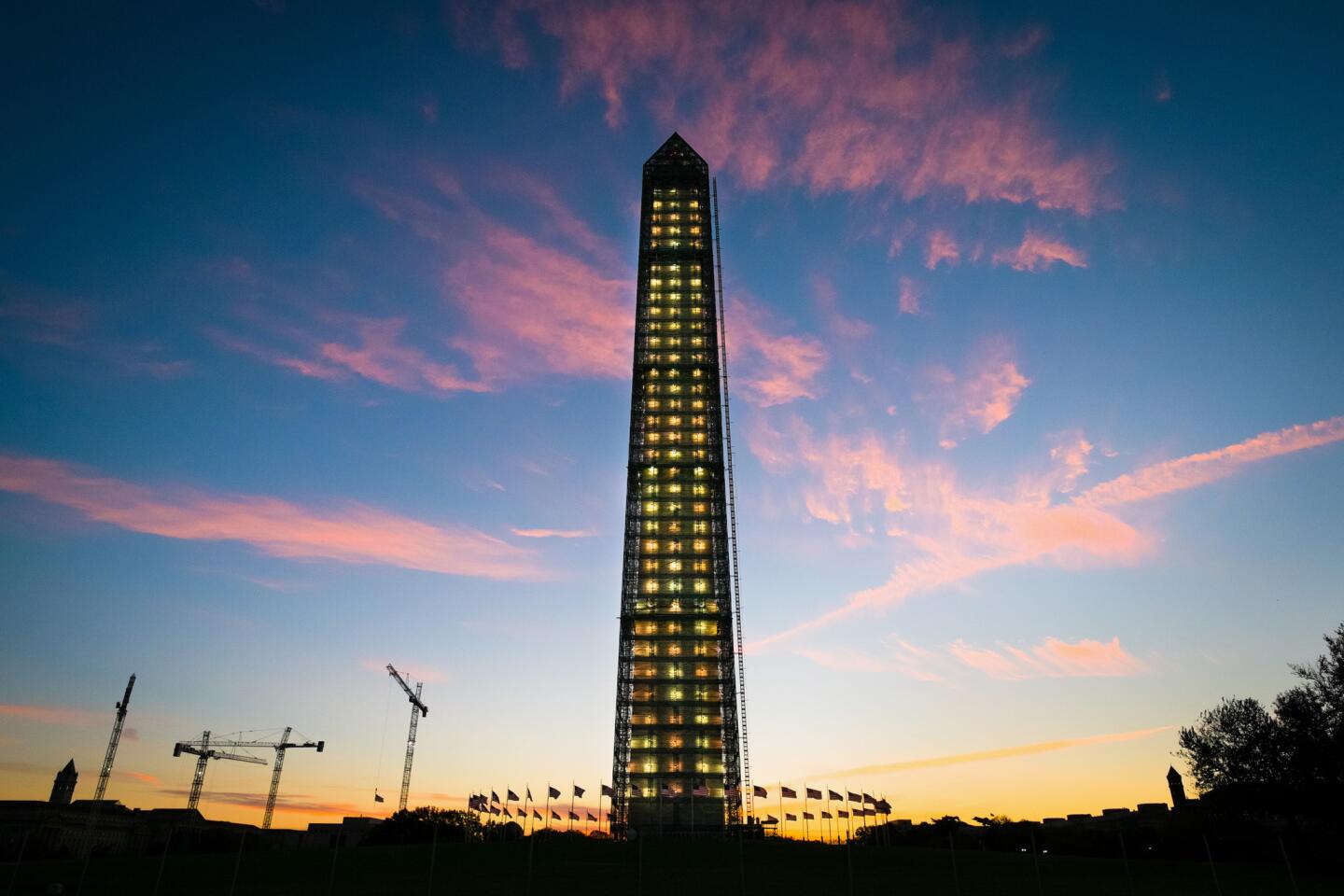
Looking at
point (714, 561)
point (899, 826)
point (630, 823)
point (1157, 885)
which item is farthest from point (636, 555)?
point (1157, 885)

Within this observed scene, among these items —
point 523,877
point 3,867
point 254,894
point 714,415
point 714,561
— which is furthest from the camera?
point 714,415

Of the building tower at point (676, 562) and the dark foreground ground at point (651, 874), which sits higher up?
the building tower at point (676, 562)

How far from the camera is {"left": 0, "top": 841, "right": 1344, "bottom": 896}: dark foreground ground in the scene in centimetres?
3800

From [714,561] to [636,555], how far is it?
32.3 ft

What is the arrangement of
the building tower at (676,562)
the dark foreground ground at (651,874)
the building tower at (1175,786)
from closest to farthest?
the dark foreground ground at (651,874) < the building tower at (676,562) < the building tower at (1175,786)

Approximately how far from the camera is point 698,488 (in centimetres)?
11281

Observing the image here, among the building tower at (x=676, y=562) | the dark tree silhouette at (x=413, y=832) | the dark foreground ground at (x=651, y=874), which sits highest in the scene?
the building tower at (x=676, y=562)

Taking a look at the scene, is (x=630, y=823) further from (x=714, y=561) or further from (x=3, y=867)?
(x=3, y=867)

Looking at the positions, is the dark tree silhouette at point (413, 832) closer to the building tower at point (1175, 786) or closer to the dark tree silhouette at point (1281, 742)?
the dark tree silhouette at point (1281, 742)

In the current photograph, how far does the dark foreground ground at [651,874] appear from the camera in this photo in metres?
38.0

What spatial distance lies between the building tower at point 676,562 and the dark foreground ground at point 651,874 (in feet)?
114

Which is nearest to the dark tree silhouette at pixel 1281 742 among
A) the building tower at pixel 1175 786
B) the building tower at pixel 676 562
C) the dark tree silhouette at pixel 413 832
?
the building tower at pixel 676 562

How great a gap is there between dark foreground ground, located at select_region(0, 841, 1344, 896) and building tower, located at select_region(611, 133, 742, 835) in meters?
34.6

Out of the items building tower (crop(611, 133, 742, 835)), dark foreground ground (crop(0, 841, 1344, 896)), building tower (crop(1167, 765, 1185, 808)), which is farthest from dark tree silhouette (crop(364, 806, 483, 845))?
building tower (crop(1167, 765, 1185, 808))
